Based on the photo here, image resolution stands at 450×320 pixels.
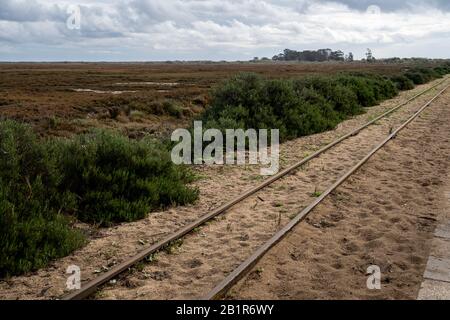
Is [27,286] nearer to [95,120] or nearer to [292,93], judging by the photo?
[292,93]

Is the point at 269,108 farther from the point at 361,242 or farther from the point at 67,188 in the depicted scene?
the point at 361,242

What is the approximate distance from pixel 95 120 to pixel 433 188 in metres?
16.6

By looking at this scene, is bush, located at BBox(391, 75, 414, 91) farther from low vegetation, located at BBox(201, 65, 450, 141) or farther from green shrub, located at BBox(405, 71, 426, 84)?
low vegetation, located at BBox(201, 65, 450, 141)

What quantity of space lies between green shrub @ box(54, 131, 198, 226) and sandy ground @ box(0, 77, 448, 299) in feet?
1.16

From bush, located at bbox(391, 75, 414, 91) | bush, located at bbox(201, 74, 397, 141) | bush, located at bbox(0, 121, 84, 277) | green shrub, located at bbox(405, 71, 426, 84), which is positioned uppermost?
green shrub, located at bbox(405, 71, 426, 84)

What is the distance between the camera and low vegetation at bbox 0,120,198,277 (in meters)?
5.97

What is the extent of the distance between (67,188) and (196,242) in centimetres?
266

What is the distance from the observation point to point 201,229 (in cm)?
699

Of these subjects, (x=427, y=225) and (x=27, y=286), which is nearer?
(x=27, y=286)

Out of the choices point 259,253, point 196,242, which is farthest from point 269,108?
point 259,253

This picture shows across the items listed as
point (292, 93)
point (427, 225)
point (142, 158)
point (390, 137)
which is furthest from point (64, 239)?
point (292, 93)

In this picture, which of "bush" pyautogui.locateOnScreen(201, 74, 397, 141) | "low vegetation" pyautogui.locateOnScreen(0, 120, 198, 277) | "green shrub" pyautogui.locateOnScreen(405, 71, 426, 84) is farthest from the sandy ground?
"green shrub" pyautogui.locateOnScreen(405, 71, 426, 84)

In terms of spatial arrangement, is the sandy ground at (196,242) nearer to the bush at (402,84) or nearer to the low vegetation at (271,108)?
the low vegetation at (271,108)

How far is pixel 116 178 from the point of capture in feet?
→ 27.1
